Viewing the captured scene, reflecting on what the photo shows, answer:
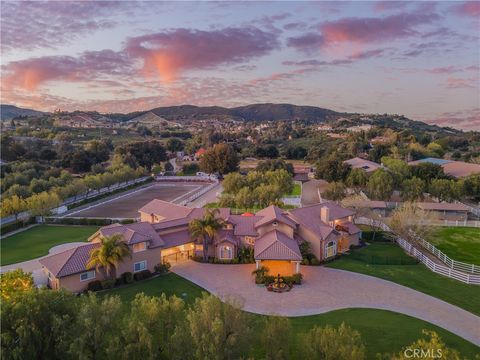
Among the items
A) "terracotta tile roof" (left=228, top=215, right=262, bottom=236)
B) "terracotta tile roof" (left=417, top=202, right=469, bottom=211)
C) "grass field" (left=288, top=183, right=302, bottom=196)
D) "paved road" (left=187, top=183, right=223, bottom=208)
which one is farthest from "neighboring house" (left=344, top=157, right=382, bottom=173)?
"terracotta tile roof" (left=228, top=215, right=262, bottom=236)

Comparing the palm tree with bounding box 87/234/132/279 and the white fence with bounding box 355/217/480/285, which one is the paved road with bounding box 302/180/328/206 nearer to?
the white fence with bounding box 355/217/480/285

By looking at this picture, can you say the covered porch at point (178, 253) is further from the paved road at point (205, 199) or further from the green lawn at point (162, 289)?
the paved road at point (205, 199)

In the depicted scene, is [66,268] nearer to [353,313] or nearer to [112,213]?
[353,313]

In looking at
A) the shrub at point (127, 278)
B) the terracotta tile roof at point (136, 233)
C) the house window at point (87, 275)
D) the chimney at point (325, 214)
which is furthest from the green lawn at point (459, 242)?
the house window at point (87, 275)

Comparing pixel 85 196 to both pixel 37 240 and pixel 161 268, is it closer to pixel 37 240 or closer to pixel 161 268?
pixel 37 240

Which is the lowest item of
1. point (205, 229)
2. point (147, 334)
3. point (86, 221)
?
point (86, 221)

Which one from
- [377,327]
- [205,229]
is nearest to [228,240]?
[205,229]

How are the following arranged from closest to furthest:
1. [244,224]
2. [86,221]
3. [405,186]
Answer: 1. [244,224]
2. [86,221]
3. [405,186]

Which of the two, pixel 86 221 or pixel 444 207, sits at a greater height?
pixel 444 207
